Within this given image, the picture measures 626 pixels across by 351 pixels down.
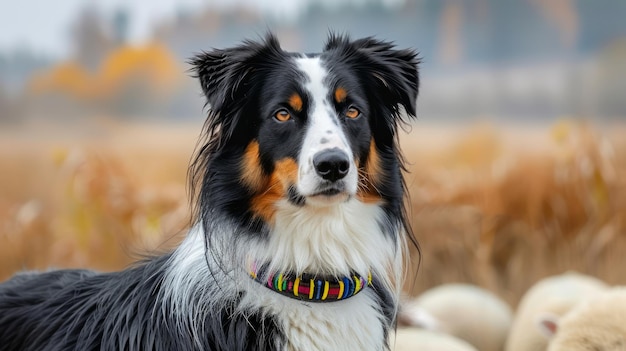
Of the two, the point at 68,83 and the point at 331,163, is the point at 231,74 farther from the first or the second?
the point at 68,83

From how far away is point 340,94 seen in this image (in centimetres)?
304

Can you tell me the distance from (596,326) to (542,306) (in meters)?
1.00

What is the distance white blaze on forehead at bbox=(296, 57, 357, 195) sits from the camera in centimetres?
282

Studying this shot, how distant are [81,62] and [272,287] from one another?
546 cm

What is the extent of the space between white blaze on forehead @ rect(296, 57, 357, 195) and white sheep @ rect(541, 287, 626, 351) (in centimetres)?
162

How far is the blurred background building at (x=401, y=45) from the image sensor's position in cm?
766

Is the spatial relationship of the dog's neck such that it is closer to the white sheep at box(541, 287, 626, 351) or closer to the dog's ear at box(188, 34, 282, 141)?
the dog's ear at box(188, 34, 282, 141)

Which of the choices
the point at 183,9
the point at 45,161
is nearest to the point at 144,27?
the point at 183,9

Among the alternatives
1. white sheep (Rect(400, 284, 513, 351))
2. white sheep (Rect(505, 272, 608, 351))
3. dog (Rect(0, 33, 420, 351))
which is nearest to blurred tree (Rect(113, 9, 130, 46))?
white sheep (Rect(400, 284, 513, 351))

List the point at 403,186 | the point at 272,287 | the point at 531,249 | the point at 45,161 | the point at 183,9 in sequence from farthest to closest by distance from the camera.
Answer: the point at 183,9 < the point at 45,161 < the point at 531,249 < the point at 403,186 < the point at 272,287

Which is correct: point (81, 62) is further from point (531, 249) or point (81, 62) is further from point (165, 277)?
point (165, 277)

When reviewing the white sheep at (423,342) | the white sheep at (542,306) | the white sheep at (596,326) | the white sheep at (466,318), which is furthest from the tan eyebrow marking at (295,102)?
the white sheep at (466,318)

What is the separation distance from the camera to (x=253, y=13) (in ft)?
26.1

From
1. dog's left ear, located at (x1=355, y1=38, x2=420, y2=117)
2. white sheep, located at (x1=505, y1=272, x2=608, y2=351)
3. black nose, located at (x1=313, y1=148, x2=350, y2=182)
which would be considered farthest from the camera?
white sheep, located at (x1=505, y1=272, x2=608, y2=351)
